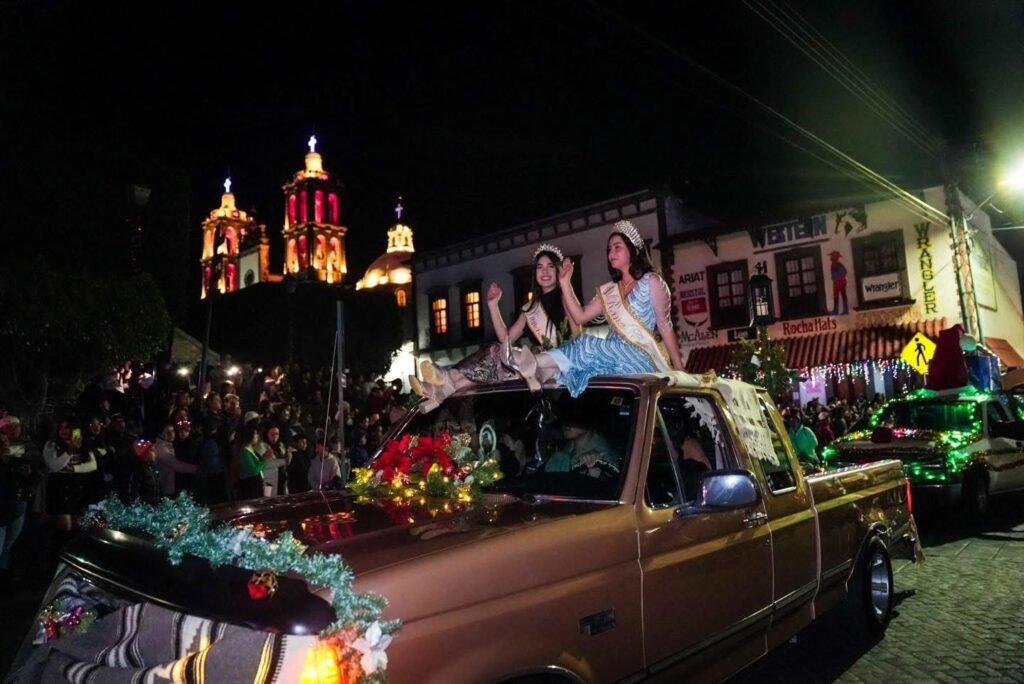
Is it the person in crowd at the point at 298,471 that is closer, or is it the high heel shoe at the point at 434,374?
the high heel shoe at the point at 434,374

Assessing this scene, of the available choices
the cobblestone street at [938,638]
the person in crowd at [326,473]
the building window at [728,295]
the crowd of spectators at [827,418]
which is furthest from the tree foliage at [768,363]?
the person in crowd at [326,473]

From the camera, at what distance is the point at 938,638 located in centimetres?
539

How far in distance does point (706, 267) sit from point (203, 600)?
2401 cm

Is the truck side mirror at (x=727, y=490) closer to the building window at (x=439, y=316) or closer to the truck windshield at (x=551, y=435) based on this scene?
the truck windshield at (x=551, y=435)

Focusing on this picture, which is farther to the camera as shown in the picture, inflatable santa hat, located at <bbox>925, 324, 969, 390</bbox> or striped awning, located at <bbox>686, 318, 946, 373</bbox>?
striped awning, located at <bbox>686, 318, 946, 373</bbox>

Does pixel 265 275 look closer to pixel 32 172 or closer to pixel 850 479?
pixel 32 172

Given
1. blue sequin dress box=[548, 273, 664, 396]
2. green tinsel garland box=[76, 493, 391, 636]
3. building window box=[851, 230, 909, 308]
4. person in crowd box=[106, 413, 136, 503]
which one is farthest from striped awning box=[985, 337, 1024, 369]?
green tinsel garland box=[76, 493, 391, 636]

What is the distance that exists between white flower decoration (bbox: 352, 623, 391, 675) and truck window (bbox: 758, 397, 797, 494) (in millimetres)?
2748

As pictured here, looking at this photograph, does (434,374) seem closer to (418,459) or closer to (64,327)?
(418,459)

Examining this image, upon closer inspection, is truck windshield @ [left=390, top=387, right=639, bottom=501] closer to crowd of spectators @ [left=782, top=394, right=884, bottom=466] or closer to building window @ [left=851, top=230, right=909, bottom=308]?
crowd of spectators @ [left=782, top=394, right=884, bottom=466]

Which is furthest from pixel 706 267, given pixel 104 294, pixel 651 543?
pixel 651 543

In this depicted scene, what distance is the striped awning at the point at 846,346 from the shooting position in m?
20.8

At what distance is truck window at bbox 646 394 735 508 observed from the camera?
140 inches

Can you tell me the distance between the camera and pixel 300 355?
5172 cm
